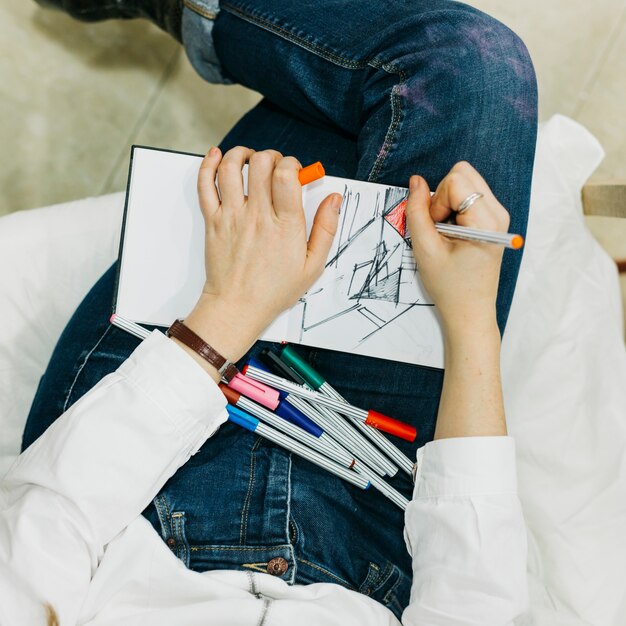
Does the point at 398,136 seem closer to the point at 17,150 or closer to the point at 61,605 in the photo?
the point at 61,605

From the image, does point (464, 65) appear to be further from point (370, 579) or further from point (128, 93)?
point (128, 93)

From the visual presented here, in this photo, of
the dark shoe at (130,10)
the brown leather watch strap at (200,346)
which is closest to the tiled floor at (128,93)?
the dark shoe at (130,10)

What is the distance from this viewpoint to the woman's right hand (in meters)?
0.54

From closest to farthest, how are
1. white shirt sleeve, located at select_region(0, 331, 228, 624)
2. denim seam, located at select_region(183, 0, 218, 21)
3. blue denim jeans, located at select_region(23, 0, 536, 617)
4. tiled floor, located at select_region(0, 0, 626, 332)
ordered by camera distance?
white shirt sleeve, located at select_region(0, 331, 228, 624)
blue denim jeans, located at select_region(23, 0, 536, 617)
denim seam, located at select_region(183, 0, 218, 21)
tiled floor, located at select_region(0, 0, 626, 332)

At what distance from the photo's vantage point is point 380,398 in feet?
2.17

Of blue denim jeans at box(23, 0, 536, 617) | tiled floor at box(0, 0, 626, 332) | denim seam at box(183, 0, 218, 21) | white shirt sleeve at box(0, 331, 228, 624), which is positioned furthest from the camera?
tiled floor at box(0, 0, 626, 332)

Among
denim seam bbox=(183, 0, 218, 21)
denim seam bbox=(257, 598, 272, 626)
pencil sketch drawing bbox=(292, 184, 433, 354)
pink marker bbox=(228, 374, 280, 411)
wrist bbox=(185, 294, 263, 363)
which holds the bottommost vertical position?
denim seam bbox=(257, 598, 272, 626)

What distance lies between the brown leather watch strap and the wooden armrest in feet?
1.86

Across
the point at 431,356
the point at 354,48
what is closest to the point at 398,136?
the point at 354,48

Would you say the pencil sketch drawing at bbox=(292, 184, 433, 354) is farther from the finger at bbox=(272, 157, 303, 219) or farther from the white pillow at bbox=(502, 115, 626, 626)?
the white pillow at bbox=(502, 115, 626, 626)

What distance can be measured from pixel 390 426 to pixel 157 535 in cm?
26

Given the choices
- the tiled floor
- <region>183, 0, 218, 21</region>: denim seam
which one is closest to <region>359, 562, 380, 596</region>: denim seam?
<region>183, 0, 218, 21</region>: denim seam

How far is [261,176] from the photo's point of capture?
1.82 ft

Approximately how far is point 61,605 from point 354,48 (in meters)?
0.62
